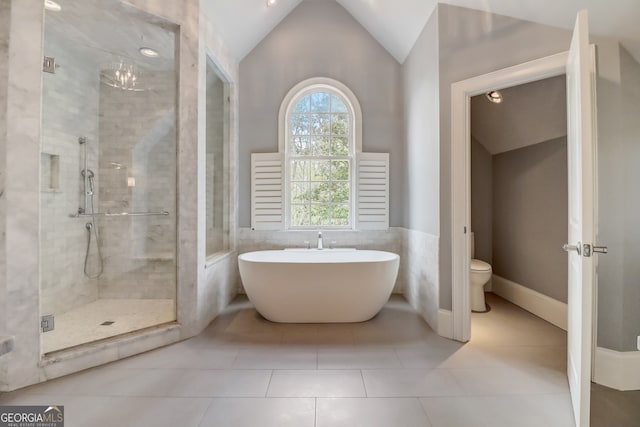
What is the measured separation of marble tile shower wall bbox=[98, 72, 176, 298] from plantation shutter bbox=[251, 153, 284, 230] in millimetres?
970

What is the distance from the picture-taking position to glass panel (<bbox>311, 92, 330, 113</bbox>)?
150 inches

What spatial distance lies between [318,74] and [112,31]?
6.92ft

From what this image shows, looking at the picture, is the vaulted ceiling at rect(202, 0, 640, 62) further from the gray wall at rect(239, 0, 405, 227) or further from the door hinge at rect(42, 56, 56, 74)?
the door hinge at rect(42, 56, 56, 74)

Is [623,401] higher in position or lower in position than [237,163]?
lower

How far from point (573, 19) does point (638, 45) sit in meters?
0.39

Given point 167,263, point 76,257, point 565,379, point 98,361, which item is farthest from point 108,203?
point 565,379

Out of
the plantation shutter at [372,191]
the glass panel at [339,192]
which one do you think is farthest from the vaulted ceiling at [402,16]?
the glass panel at [339,192]

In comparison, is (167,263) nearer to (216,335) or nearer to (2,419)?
(216,335)

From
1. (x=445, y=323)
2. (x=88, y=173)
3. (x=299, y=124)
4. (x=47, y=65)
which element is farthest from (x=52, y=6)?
(x=445, y=323)

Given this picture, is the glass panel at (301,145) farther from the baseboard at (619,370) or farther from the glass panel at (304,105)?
the baseboard at (619,370)

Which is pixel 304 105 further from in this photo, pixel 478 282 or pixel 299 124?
pixel 478 282

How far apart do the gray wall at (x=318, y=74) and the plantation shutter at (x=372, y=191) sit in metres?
0.13

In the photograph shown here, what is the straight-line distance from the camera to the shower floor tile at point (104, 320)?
220cm

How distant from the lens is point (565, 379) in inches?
75.9
